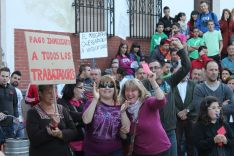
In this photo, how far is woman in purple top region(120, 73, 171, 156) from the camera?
21.0ft

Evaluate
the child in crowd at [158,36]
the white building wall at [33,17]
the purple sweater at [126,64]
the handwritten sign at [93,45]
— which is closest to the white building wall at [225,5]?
the child in crowd at [158,36]

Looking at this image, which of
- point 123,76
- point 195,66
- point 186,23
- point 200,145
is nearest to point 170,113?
point 200,145

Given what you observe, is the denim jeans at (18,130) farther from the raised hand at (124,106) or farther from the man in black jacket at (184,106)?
the raised hand at (124,106)

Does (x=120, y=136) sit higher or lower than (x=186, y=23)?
lower

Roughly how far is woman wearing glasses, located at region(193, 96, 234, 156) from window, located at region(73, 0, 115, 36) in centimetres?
642

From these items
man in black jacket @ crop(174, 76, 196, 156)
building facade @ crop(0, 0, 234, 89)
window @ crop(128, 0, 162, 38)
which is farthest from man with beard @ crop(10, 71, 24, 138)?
window @ crop(128, 0, 162, 38)

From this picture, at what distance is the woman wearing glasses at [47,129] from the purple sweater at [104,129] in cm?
40

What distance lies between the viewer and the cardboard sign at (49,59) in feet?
19.0

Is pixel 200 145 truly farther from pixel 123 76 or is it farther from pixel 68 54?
pixel 123 76

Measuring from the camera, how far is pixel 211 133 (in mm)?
6898

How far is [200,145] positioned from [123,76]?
192 inches

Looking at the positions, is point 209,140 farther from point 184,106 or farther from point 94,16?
point 94,16

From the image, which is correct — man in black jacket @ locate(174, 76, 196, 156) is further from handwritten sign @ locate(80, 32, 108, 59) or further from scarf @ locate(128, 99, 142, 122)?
handwritten sign @ locate(80, 32, 108, 59)

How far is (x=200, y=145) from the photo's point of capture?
6871 millimetres
